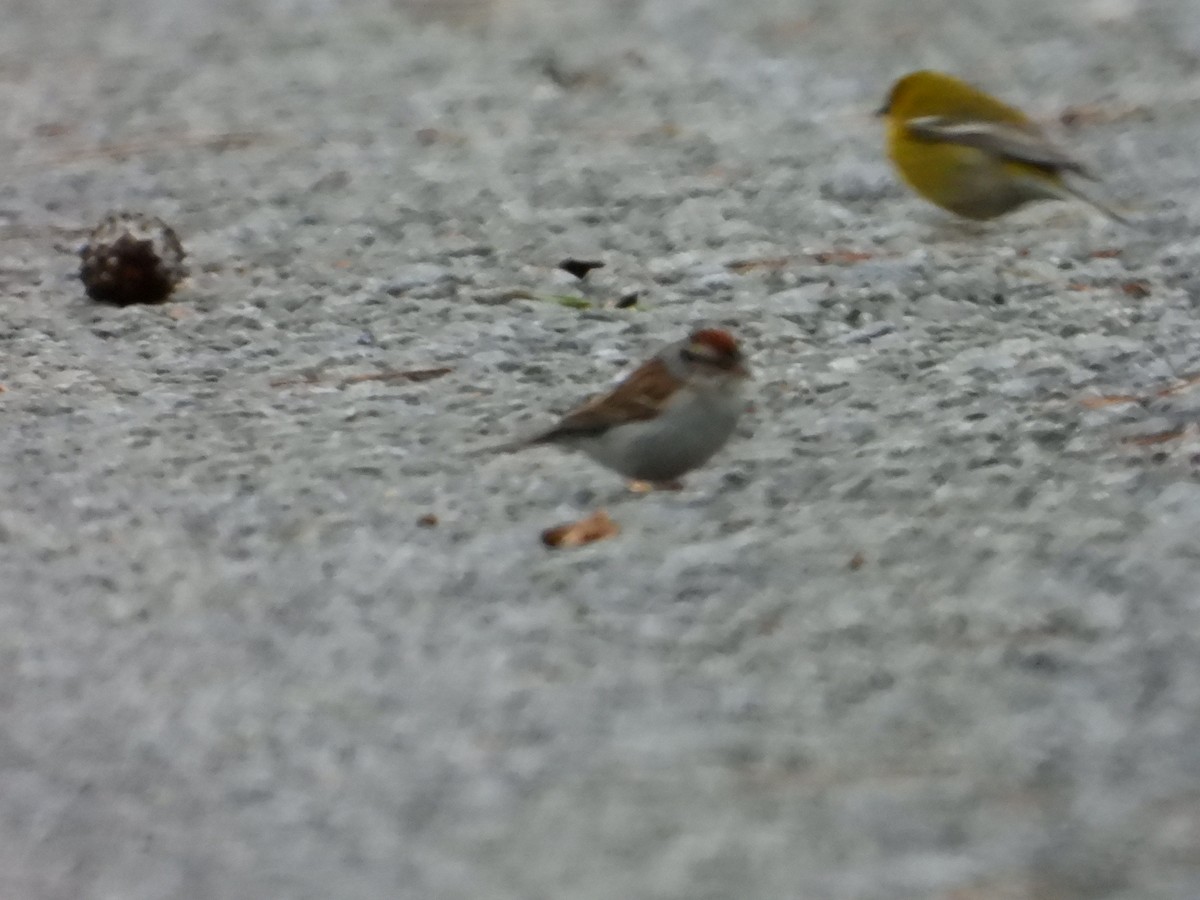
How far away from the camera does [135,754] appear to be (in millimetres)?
2898

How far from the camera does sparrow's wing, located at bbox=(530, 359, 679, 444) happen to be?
384 centimetres

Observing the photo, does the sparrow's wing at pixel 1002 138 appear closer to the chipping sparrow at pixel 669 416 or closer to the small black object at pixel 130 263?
the chipping sparrow at pixel 669 416

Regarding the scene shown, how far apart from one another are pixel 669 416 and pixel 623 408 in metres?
0.11

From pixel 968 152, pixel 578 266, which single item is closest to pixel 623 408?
pixel 578 266

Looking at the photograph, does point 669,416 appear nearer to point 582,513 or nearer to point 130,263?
point 582,513

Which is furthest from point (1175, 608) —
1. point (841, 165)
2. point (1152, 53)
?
point (1152, 53)

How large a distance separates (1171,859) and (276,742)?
53.4 inches

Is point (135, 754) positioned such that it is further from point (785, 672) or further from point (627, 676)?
point (785, 672)

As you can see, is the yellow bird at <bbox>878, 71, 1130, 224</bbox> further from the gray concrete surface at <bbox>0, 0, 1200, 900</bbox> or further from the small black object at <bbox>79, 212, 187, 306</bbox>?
the small black object at <bbox>79, 212, 187, 306</bbox>

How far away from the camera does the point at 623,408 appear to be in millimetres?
3861

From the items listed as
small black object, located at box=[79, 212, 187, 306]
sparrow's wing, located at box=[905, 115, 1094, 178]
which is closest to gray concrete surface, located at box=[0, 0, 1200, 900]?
small black object, located at box=[79, 212, 187, 306]

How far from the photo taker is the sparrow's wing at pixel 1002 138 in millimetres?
5742

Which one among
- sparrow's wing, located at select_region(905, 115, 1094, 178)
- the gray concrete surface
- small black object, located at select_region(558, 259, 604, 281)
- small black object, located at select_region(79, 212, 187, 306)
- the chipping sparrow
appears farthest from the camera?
sparrow's wing, located at select_region(905, 115, 1094, 178)

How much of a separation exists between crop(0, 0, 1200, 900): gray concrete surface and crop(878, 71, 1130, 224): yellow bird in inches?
6.2
